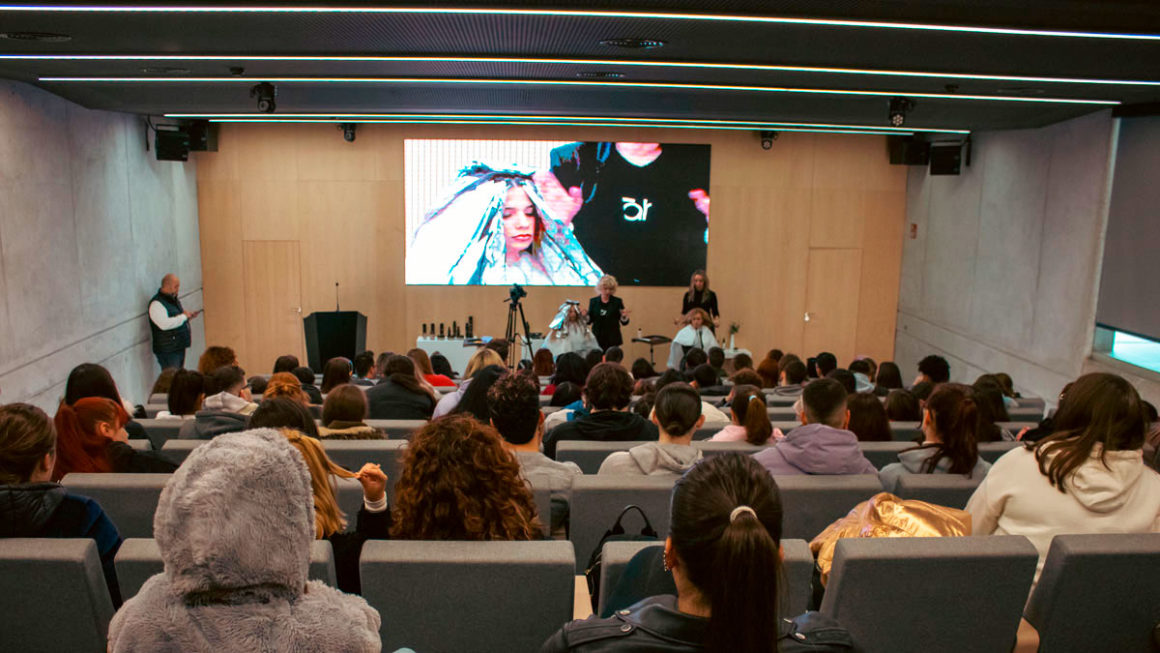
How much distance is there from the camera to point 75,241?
7.30m

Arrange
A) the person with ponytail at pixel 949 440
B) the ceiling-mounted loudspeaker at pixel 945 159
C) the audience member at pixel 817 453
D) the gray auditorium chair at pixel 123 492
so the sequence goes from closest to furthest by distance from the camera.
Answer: the gray auditorium chair at pixel 123 492, the person with ponytail at pixel 949 440, the audience member at pixel 817 453, the ceiling-mounted loudspeaker at pixel 945 159

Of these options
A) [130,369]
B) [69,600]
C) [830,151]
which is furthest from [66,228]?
[830,151]

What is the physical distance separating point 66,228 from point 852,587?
7253 mm

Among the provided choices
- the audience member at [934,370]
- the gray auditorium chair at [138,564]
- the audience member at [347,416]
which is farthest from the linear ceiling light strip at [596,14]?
the audience member at [934,370]

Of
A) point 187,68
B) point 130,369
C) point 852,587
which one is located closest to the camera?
point 852,587

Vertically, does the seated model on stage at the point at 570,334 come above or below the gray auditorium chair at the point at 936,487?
below

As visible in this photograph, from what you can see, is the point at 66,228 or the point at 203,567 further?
the point at 66,228

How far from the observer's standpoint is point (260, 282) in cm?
1077

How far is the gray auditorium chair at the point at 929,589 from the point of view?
2.47 metres

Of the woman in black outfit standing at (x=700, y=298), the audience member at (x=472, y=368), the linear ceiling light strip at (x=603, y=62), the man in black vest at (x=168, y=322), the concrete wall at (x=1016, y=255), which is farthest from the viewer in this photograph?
the woman in black outfit standing at (x=700, y=298)

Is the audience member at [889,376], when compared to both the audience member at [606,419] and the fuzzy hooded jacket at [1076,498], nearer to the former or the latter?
the audience member at [606,419]

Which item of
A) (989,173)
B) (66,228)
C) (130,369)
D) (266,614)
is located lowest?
(130,369)

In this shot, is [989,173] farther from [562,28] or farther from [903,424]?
[562,28]

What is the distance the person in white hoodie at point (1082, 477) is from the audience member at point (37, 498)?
3.00 meters
